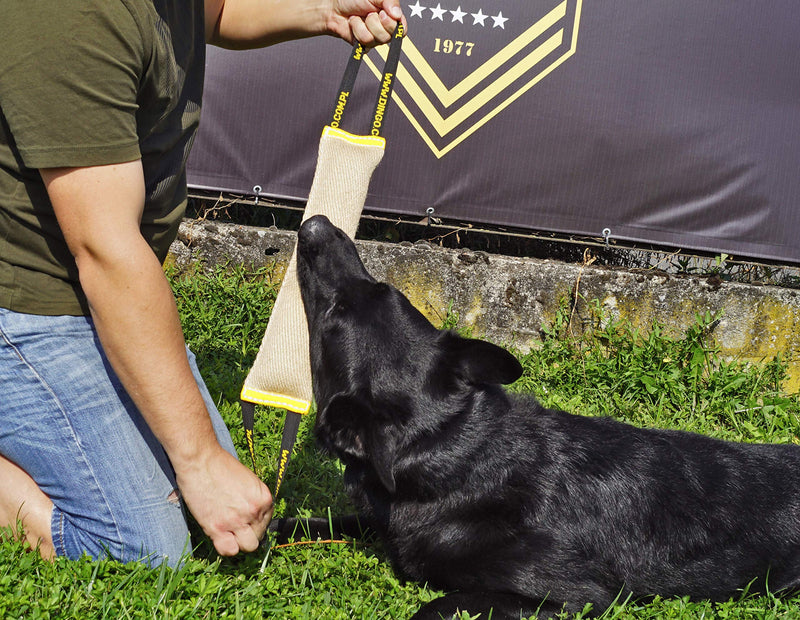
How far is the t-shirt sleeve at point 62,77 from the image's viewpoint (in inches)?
81.6

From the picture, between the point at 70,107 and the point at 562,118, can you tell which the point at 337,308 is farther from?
the point at 562,118

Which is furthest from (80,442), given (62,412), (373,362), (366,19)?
A: (366,19)

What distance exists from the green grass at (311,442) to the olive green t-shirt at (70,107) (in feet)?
3.04

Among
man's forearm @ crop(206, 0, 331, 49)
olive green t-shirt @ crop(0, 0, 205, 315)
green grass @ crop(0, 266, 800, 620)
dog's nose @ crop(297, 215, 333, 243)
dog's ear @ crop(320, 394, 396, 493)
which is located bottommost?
green grass @ crop(0, 266, 800, 620)

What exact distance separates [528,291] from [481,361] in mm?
2374

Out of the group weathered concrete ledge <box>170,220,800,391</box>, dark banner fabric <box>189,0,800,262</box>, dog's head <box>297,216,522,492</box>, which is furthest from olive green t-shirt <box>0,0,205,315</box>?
weathered concrete ledge <box>170,220,800,391</box>

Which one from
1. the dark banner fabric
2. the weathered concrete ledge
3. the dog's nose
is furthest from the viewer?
the weathered concrete ledge

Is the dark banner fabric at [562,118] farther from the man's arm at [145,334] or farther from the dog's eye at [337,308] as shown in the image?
the man's arm at [145,334]

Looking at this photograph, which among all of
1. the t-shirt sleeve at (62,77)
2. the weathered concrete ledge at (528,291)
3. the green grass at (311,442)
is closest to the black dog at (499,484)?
the green grass at (311,442)

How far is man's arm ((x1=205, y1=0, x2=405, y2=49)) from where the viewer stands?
318 centimetres

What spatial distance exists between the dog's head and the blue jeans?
65cm

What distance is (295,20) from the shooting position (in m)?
3.42

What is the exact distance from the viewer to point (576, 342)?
4.96 metres

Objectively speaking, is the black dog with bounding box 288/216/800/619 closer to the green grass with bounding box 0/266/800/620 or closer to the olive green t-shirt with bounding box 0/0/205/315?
the green grass with bounding box 0/266/800/620
